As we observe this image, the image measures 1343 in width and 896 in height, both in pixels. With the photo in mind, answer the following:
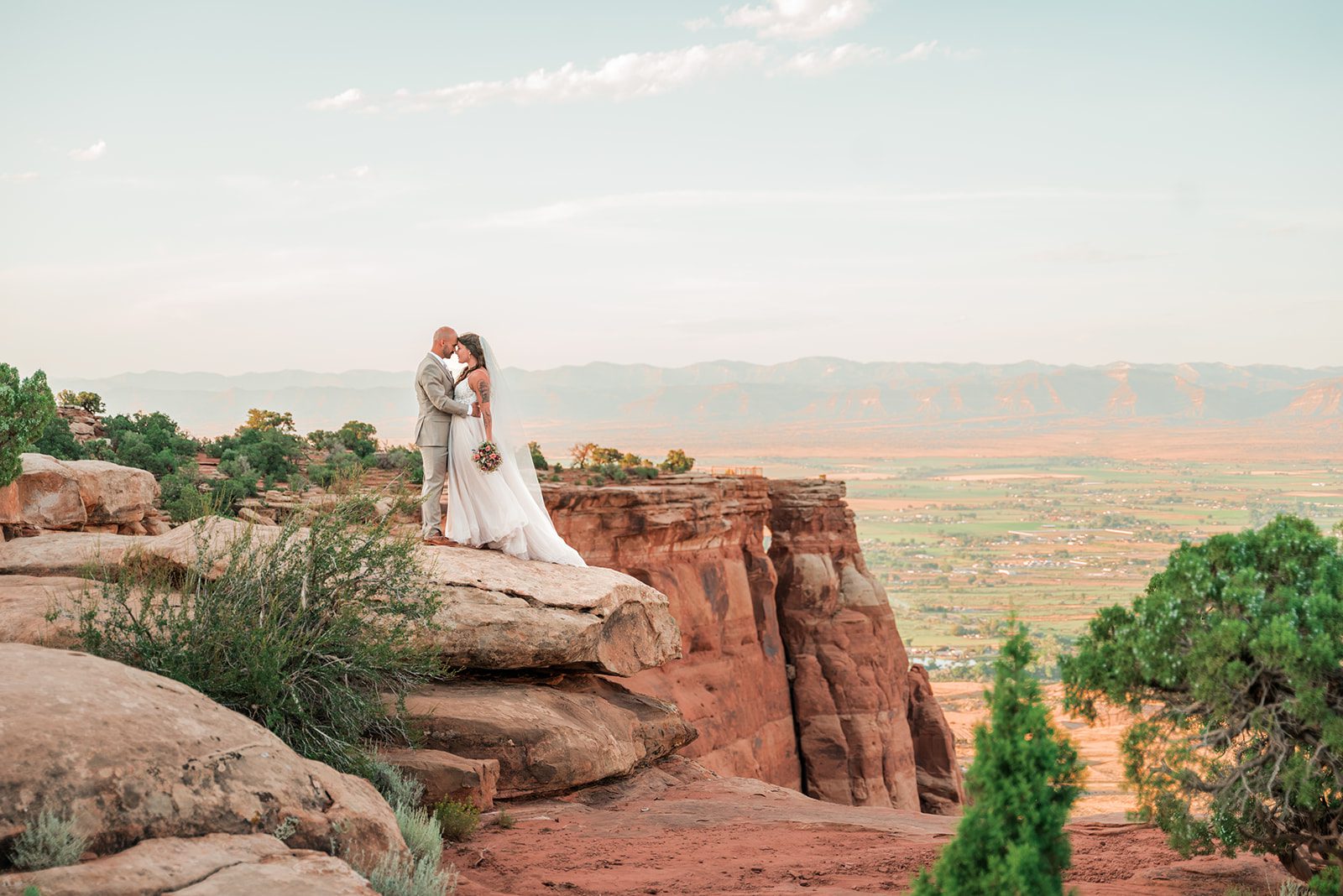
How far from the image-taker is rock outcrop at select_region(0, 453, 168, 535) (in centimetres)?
1344

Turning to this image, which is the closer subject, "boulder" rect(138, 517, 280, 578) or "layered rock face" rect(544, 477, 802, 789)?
"boulder" rect(138, 517, 280, 578)

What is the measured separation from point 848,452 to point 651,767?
18307cm

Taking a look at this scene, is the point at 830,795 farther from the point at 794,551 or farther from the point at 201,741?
the point at 201,741

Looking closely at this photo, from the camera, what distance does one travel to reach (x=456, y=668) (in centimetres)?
1164

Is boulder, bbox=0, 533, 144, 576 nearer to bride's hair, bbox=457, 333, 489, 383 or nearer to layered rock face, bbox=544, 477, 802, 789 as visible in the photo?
bride's hair, bbox=457, 333, 489, 383

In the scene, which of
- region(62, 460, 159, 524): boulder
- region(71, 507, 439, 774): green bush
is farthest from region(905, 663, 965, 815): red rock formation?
region(71, 507, 439, 774): green bush

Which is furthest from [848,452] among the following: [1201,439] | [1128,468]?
[1201,439]

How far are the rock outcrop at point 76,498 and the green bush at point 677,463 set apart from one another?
60.9 ft

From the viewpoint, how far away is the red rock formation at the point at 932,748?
33.1m

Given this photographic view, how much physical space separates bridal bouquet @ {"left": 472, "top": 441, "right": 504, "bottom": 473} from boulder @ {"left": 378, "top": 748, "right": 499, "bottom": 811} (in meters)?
3.95

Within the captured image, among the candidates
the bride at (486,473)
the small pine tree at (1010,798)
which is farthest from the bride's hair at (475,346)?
the small pine tree at (1010,798)

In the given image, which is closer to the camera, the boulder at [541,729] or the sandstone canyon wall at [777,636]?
the boulder at [541,729]

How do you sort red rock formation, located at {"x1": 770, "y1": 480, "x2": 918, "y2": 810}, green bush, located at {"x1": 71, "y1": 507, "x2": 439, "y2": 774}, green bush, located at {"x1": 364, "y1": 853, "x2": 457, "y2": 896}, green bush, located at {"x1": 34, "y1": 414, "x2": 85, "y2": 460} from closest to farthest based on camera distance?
1. green bush, located at {"x1": 364, "y1": 853, "x2": 457, "y2": 896}
2. green bush, located at {"x1": 71, "y1": 507, "x2": 439, "y2": 774}
3. green bush, located at {"x1": 34, "y1": 414, "x2": 85, "y2": 460}
4. red rock formation, located at {"x1": 770, "y1": 480, "x2": 918, "y2": 810}

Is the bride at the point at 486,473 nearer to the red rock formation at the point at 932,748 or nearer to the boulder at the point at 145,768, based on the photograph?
the boulder at the point at 145,768
